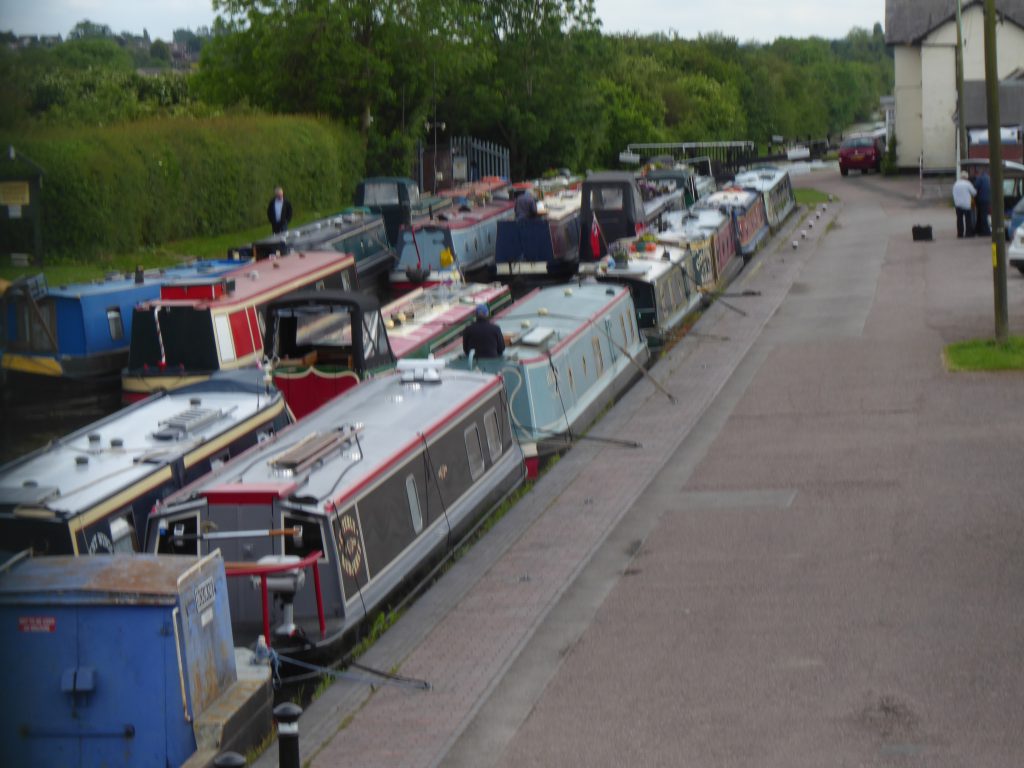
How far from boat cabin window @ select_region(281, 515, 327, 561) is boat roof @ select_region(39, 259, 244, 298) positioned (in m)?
11.6

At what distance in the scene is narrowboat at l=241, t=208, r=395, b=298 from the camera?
1167 inches

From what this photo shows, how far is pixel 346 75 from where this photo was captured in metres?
45.1

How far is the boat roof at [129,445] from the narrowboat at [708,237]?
48.8 feet

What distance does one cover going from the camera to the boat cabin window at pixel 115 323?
23094mm

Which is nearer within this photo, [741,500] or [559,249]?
[741,500]

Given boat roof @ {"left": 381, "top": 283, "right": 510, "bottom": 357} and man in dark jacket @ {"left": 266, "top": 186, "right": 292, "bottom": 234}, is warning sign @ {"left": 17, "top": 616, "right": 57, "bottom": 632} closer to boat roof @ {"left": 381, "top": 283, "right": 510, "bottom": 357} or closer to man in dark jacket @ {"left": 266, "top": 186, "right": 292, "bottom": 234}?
boat roof @ {"left": 381, "top": 283, "right": 510, "bottom": 357}

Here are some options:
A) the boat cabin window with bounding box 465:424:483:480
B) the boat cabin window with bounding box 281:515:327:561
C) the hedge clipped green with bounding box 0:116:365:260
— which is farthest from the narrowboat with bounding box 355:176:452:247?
the boat cabin window with bounding box 281:515:327:561

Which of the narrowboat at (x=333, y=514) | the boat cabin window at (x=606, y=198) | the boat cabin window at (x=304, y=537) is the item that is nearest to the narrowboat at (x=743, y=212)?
the boat cabin window at (x=606, y=198)

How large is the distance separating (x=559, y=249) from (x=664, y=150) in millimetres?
31922

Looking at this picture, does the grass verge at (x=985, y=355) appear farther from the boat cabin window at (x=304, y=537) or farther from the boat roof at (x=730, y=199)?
the boat roof at (x=730, y=199)

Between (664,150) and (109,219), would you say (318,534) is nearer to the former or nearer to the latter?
(109,219)

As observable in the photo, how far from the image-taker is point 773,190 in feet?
141

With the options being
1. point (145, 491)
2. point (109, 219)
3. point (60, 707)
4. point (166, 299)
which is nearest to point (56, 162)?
point (109, 219)

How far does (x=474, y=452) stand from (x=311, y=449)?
315cm
